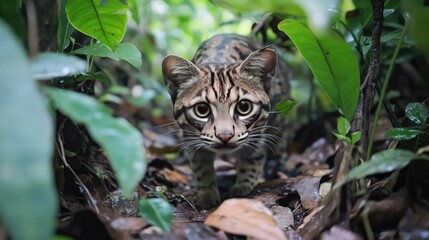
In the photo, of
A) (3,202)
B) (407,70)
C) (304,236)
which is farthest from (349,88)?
(407,70)

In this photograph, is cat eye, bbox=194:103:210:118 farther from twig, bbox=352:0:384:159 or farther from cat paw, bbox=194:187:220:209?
twig, bbox=352:0:384:159

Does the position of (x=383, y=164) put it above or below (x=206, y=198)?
above

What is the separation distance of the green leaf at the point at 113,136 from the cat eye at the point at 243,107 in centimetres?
180

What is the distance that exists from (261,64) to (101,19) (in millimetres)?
1265

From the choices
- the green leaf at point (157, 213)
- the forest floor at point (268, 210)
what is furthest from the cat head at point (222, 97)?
the green leaf at point (157, 213)

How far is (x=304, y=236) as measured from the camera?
2273mm

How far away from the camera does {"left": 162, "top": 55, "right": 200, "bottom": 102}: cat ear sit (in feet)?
11.5

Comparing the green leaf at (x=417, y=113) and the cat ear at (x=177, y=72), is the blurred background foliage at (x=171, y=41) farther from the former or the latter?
the green leaf at (x=417, y=113)

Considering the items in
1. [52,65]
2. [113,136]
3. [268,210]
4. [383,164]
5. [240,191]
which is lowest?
[240,191]

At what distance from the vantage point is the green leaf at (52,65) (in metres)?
1.67

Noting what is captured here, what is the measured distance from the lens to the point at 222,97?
3330 millimetres

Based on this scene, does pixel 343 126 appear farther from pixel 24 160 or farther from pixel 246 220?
pixel 24 160

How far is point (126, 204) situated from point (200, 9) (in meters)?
5.92

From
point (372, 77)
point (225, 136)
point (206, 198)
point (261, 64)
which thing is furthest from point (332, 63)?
point (206, 198)
